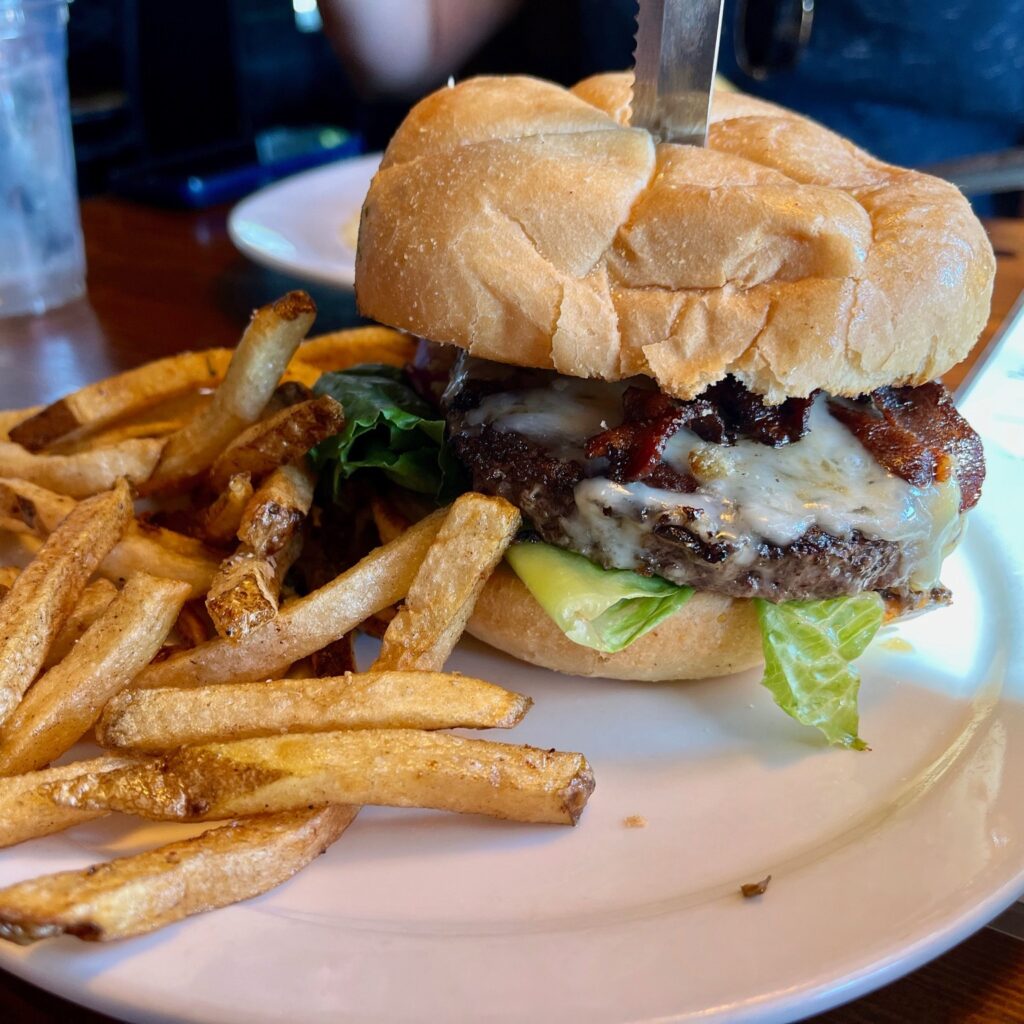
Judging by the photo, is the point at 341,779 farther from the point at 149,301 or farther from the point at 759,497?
the point at 149,301

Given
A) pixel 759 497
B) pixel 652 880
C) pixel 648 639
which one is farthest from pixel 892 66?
pixel 652 880

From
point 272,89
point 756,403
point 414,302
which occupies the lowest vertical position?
point 272,89

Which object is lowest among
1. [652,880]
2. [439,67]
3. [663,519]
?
[652,880]

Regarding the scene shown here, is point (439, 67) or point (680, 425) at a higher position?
point (439, 67)

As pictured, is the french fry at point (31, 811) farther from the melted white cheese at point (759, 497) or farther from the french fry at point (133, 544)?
the melted white cheese at point (759, 497)

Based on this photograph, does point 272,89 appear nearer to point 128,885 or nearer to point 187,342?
point 187,342

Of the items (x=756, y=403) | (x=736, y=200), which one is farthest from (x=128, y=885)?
(x=736, y=200)

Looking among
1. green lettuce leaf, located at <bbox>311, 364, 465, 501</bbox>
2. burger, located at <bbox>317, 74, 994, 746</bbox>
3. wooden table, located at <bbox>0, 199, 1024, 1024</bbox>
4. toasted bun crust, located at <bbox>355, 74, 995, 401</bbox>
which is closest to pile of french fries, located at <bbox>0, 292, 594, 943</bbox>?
green lettuce leaf, located at <bbox>311, 364, 465, 501</bbox>

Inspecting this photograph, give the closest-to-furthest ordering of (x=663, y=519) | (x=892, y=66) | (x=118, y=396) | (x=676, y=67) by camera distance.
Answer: (x=663, y=519) < (x=676, y=67) < (x=118, y=396) < (x=892, y=66)

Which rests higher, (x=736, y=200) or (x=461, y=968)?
(x=736, y=200)
